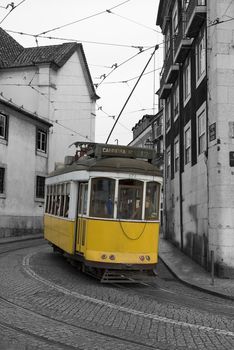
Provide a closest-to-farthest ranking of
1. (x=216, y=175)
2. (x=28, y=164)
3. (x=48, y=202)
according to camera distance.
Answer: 1. (x=216, y=175)
2. (x=48, y=202)
3. (x=28, y=164)

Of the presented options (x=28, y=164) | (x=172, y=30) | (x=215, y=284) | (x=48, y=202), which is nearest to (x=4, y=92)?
(x=28, y=164)

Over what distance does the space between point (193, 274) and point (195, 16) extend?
8.04 m

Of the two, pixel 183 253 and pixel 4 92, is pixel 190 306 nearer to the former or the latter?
pixel 183 253

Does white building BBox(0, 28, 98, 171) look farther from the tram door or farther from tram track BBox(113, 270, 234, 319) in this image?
tram track BBox(113, 270, 234, 319)

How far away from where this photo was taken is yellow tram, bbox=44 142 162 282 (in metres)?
11.9

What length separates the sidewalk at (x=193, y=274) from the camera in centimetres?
1155

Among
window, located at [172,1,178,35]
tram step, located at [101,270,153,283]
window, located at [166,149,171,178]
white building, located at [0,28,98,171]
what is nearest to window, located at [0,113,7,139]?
white building, located at [0,28,98,171]

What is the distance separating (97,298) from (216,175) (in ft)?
19.3

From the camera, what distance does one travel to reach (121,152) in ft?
42.7

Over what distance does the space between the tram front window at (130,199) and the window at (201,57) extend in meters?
5.80

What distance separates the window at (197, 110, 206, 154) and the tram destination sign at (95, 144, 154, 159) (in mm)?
3619

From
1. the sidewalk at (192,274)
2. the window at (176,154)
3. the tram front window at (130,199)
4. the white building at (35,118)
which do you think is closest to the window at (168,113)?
the window at (176,154)

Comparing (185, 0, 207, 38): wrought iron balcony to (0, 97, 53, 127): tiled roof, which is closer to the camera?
(185, 0, 207, 38): wrought iron balcony

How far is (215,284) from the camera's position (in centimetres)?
1249
